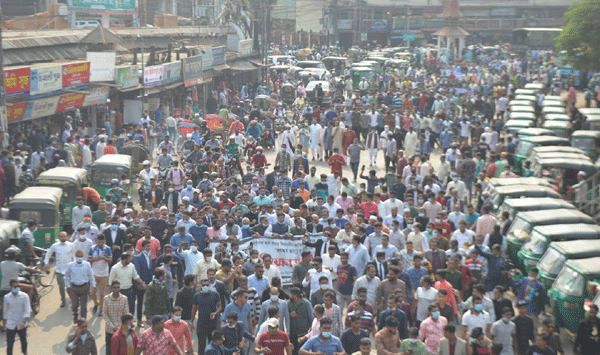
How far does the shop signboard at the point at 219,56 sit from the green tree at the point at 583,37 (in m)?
15.7

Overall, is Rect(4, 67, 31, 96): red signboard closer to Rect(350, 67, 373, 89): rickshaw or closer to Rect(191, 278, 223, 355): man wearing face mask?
Rect(191, 278, 223, 355): man wearing face mask

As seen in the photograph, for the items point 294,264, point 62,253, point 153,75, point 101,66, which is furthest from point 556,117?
point 62,253

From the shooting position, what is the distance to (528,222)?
58.0ft

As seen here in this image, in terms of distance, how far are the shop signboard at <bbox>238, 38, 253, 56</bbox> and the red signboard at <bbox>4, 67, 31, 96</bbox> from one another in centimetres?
2536

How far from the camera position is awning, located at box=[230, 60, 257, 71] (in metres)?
47.3

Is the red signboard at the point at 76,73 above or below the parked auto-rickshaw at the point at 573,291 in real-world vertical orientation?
above

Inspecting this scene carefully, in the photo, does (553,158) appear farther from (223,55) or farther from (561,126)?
(223,55)

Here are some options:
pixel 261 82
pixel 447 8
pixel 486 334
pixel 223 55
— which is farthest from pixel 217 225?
pixel 447 8

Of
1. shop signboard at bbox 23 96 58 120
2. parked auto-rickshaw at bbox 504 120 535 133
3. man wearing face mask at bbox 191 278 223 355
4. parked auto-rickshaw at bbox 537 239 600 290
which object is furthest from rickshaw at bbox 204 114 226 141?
man wearing face mask at bbox 191 278 223 355

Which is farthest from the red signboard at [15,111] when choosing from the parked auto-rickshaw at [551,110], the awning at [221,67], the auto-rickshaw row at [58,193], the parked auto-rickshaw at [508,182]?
the awning at [221,67]

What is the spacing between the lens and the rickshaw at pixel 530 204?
18938 millimetres

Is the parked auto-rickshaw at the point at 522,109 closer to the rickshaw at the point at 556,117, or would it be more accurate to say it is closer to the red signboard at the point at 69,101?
the rickshaw at the point at 556,117

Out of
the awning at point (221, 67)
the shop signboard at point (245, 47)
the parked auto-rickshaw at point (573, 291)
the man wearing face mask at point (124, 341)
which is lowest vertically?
the parked auto-rickshaw at point (573, 291)

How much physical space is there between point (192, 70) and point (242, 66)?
8811 mm
